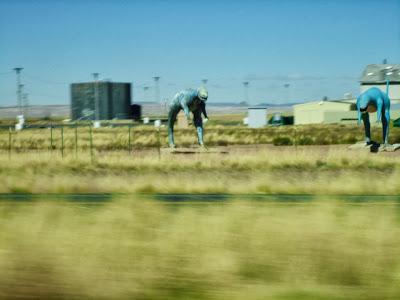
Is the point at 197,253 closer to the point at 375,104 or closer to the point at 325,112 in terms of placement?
the point at 375,104

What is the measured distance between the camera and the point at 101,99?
148 metres

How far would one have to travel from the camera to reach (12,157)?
39312 mm

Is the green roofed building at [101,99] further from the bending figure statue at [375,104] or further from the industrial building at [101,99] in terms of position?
the bending figure statue at [375,104]

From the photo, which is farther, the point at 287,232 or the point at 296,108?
the point at 296,108

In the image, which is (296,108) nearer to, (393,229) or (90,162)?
(90,162)

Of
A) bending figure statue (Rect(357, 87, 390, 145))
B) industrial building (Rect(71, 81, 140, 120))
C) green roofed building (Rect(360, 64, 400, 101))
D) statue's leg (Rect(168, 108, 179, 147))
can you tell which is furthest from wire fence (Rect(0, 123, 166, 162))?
industrial building (Rect(71, 81, 140, 120))

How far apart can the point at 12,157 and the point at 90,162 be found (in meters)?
5.48

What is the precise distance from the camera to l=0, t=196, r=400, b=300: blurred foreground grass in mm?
7812

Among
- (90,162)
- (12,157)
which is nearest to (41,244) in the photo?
(90,162)

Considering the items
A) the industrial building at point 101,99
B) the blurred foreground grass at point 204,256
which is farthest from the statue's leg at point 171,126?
the industrial building at point 101,99

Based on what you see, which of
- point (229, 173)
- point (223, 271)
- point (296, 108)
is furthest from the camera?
point (296, 108)

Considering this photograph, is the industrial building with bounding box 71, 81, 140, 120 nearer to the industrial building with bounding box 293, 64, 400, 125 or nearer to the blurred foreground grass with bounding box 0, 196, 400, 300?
the industrial building with bounding box 293, 64, 400, 125

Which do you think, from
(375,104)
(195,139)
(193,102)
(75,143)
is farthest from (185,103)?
(195,139)

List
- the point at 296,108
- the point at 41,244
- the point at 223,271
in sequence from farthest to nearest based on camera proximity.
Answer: the point at 296,108, the point at 41,244, the point at 223,271
